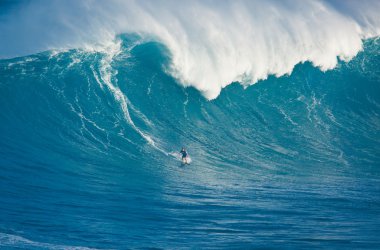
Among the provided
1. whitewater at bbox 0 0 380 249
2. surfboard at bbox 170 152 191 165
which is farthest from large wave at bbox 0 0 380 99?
surfboard at bbox 170 152 191 165

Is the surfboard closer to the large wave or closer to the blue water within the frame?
the blue water

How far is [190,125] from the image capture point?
16984mm

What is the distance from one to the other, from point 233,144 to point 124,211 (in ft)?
19.7

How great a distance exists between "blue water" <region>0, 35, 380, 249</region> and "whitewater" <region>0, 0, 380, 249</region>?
0.05 m

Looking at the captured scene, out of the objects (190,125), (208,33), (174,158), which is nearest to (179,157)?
(174,158)

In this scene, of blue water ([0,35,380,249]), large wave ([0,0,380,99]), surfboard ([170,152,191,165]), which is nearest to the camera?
blue water ([0,35,380,249])

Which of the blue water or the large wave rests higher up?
the large wave

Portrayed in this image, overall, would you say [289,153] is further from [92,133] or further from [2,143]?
[2,143]

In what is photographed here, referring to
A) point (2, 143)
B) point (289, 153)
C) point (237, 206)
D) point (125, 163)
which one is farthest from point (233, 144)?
point (2, 143)

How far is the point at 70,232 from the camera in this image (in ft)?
31.4

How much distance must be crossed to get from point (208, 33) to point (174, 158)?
22.4 feet

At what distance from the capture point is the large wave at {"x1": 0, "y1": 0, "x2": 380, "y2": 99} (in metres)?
19.1

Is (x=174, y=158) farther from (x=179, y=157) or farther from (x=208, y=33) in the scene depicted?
(x=208, y=33)

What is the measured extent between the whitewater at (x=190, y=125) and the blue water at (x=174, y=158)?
0.15ft
